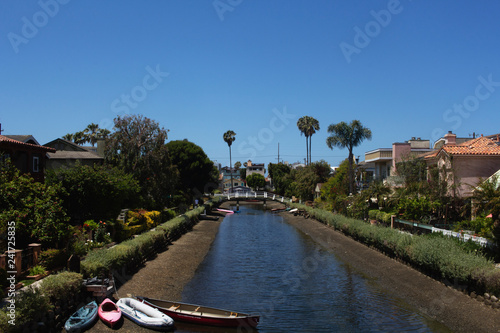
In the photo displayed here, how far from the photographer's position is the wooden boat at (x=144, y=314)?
59.3ft

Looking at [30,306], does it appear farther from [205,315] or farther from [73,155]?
[73,155]

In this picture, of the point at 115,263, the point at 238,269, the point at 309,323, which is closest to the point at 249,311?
the point at 309,323

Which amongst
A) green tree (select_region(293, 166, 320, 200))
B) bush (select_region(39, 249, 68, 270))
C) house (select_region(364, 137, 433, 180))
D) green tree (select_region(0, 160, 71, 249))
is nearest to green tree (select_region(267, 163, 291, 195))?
green tree (select_region(293, 166, 320, 200))

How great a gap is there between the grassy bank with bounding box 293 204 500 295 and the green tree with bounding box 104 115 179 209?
2612 cm

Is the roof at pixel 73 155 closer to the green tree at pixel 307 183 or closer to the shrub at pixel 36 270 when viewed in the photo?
the shrub at pixel 36 270

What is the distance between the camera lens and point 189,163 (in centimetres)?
7331

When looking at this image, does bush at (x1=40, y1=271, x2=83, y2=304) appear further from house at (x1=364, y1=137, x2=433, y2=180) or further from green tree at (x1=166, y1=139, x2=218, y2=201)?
green tree at (x1=166, y1=139, x2=218, y2=201)

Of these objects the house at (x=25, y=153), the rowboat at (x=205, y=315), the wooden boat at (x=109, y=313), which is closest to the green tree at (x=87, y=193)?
the house at (x=25, y=153)

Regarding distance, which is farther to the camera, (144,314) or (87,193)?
(87,193)

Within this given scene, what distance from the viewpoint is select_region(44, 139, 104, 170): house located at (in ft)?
161

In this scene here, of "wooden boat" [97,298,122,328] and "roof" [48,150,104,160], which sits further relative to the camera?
"roof" [48,150,104,160]

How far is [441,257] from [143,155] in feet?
121

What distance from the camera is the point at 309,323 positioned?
64.1 feet

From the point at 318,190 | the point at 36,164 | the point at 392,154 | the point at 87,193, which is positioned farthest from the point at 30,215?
the point at 318,190
